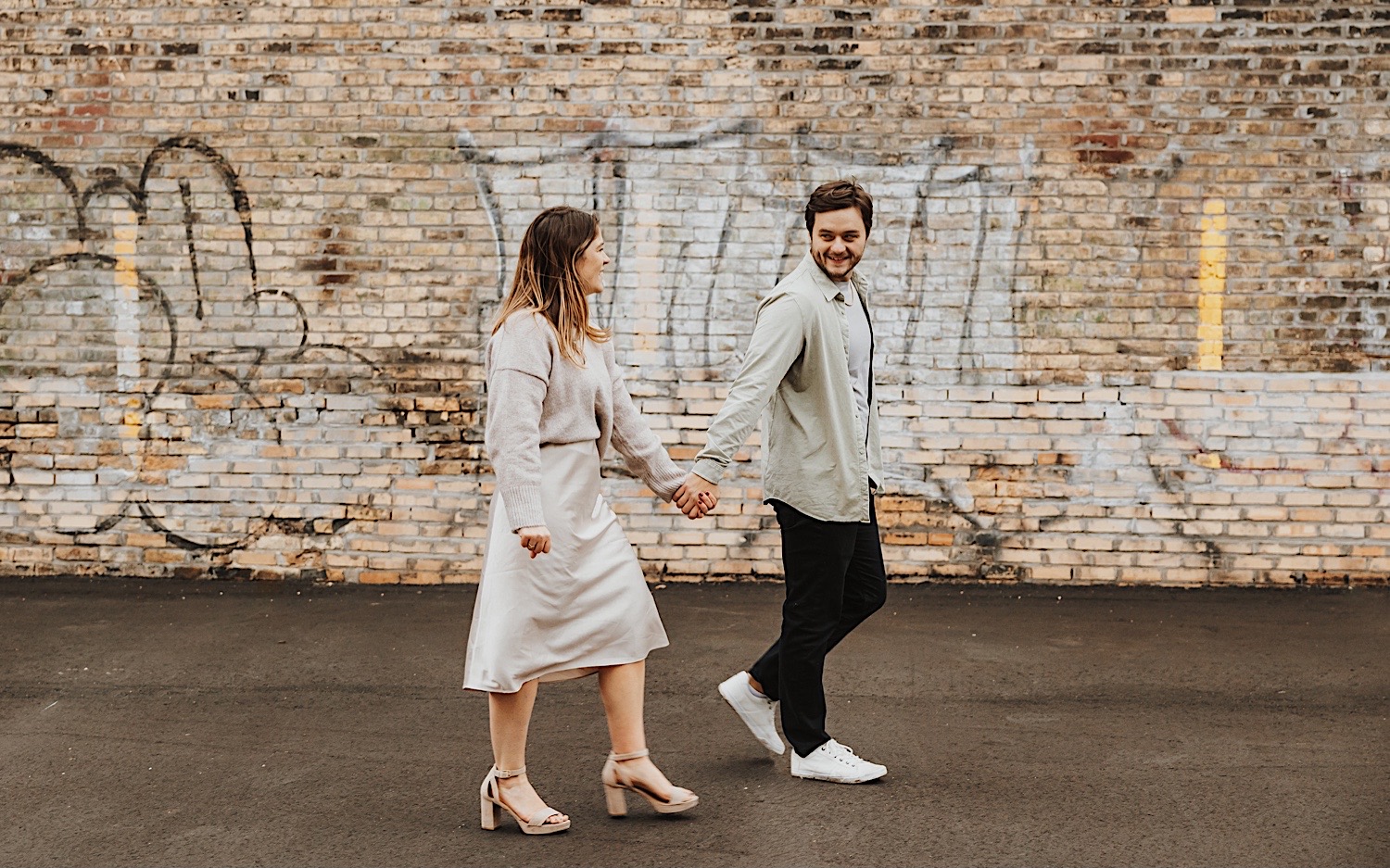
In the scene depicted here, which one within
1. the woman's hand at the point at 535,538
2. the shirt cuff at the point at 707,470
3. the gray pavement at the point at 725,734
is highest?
the shirt cuff at the point at 707,470

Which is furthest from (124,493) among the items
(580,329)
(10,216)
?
(580,329)

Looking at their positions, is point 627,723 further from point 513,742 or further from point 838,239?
point 838,239

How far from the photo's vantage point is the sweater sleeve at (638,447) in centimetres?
391

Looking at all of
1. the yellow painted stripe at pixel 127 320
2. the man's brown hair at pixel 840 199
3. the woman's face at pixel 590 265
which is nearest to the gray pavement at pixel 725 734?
the yellow painted stripe at pixel 127 320

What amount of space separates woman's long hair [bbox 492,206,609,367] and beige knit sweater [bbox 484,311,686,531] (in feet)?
0.15

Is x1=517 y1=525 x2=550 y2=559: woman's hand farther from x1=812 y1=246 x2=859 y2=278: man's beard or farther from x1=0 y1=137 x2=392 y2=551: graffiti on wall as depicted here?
x1=0 y1=137 x2=392 y2=551: graffiti on wall

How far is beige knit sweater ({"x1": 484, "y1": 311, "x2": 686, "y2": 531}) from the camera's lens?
359 cm

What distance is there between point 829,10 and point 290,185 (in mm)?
2844

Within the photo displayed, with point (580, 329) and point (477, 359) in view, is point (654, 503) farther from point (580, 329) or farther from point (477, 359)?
point (580, 329)

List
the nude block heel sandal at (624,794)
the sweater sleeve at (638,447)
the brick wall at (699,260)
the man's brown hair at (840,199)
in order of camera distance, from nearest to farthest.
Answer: the nude block heel sandal at (624,794) < the sweater sleeve at (638,447) < the man's brown hair at (840,199) < the brick wall at (699,260)

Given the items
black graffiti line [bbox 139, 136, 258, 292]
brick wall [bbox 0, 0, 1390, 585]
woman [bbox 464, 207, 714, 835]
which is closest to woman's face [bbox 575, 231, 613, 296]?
woman [bbox 464, 207, 714, 835]

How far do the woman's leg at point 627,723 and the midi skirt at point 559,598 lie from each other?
0.06 m

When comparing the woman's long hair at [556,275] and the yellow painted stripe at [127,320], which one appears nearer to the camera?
the woman's long hair at [556,275]

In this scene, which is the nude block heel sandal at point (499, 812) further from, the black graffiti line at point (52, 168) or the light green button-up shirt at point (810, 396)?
the black graffiti line at point (52, 168)
